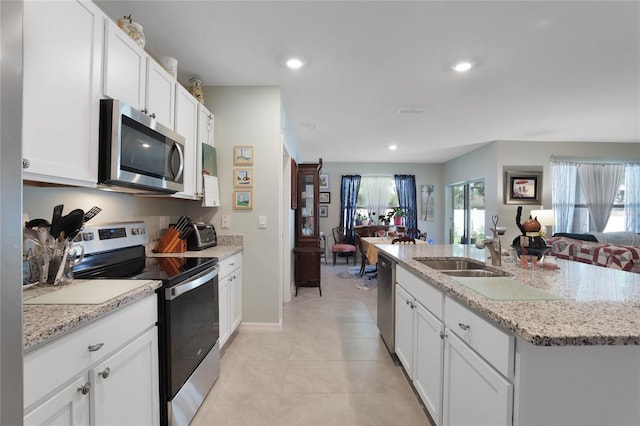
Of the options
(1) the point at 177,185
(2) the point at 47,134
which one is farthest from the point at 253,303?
(2) the point at 47,134

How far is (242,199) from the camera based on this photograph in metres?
2.74

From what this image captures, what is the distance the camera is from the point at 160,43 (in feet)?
6.74

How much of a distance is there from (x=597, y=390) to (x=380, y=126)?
3766mm

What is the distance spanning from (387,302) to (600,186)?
5755 mm

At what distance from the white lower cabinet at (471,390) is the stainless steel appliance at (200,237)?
6.68ft

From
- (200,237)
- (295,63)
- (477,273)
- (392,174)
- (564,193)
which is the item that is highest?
(295,63)

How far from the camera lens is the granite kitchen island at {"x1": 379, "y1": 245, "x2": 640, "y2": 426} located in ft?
2.68

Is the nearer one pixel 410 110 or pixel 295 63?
pixel 295 63

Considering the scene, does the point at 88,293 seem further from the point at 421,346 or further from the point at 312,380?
the point at 421,346

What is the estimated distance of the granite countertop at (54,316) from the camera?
76 cm

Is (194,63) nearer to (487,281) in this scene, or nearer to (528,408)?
(487,281)

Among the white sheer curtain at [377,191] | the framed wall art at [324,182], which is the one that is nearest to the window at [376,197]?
the white sheer curtain at [377,191]

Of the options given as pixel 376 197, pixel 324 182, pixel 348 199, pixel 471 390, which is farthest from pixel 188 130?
pixel 376 197

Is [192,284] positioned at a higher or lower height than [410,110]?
lower
